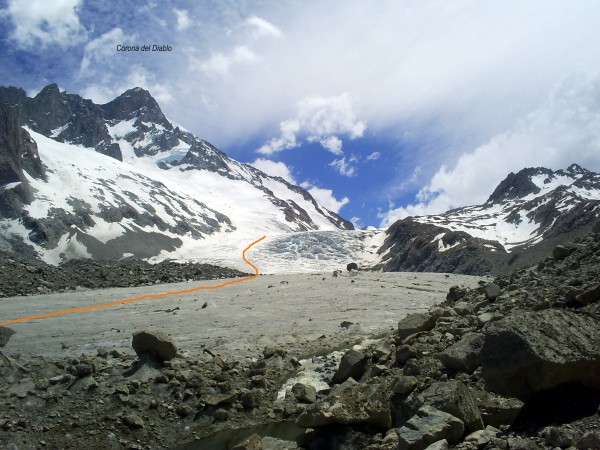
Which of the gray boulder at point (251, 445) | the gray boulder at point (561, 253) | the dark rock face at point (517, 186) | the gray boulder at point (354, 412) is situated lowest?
the gray boulder at point (251, 445)

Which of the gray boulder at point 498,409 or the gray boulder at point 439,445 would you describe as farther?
the gray boulder at point 498,409

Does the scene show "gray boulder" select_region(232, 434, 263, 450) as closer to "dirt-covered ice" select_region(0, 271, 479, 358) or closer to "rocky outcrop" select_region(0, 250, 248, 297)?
"dirt-covered ice" select_region(0, 271, 479, 358)

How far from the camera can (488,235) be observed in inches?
4102

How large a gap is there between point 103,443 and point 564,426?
25.4 feet

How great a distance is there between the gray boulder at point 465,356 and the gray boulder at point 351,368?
214 cm

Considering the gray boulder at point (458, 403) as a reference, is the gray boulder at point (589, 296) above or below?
above

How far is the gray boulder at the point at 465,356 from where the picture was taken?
8.78 m

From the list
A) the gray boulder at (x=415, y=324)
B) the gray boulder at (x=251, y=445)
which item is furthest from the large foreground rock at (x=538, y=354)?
the gray boulder at (x=415, y=324)

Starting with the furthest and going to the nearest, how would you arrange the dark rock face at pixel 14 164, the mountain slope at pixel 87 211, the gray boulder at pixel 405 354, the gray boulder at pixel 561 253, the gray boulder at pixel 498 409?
1. the dark rock face at pixel 14 164
2. the mountain slope at pixel 87 211
3. the gray boulder at pixel 561 253
4. the gray boulder at pixel 405 354
5. the gray boulder at pixel 498 409

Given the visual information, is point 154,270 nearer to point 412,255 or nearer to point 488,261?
point 488,261

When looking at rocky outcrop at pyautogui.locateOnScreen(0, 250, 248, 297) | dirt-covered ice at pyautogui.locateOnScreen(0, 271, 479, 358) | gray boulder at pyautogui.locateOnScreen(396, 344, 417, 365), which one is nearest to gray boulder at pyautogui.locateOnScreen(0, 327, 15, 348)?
dirt-covered ice at pyautogui.locateOnScreen(0, 271, 479, 358)

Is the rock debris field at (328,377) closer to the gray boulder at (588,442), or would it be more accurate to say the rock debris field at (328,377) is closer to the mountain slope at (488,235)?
the gray boulder at (588,442)

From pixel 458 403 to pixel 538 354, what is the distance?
1.35 meters

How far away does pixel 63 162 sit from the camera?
410 ft
